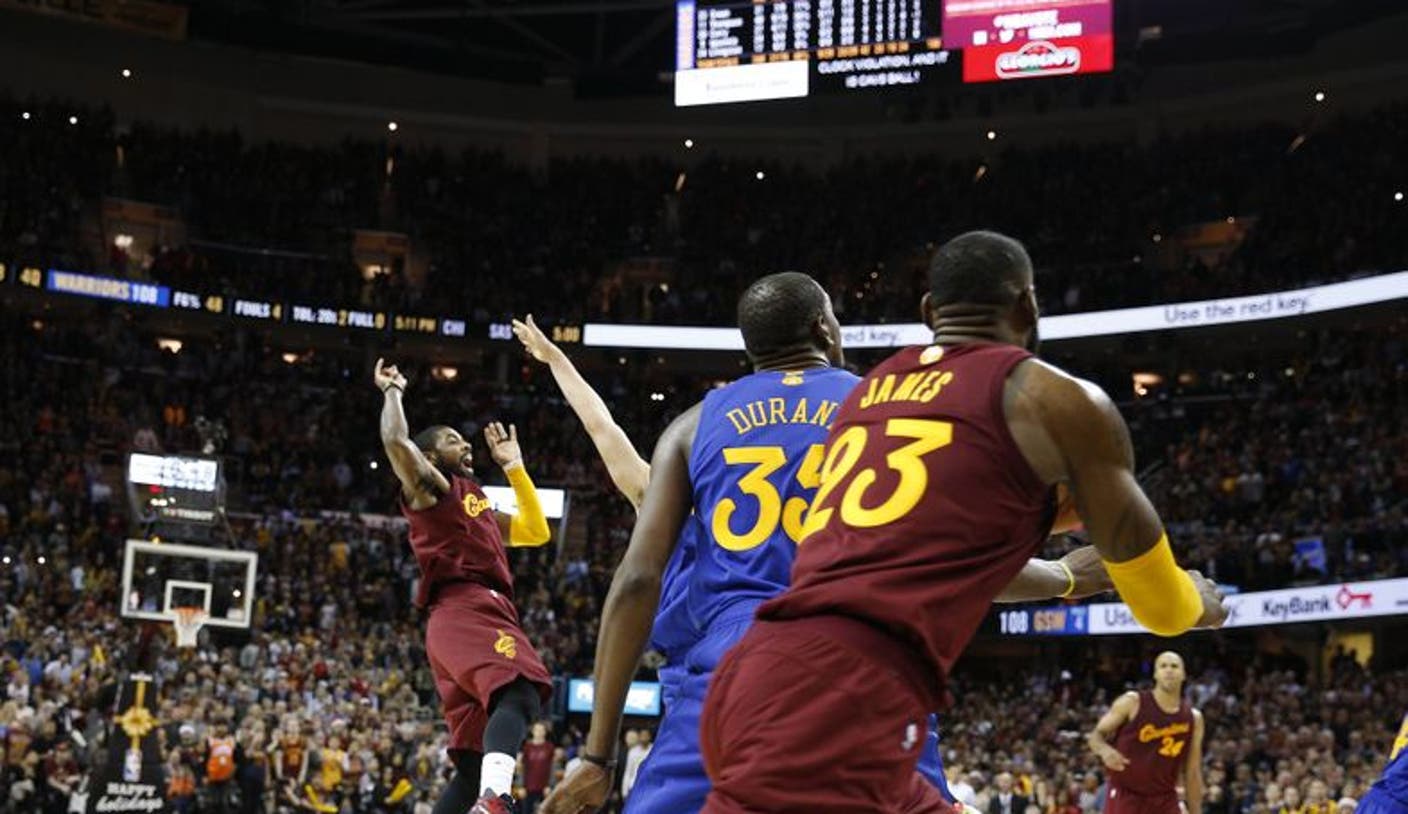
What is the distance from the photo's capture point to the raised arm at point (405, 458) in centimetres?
848

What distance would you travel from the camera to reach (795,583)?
138 inches

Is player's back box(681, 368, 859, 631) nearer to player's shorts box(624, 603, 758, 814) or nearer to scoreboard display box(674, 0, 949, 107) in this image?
player's shorts box(624, 603, 758, 814)

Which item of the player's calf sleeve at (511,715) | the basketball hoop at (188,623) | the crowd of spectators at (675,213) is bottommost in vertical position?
the basketball hoop at (188,623)

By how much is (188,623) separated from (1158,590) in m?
25.1

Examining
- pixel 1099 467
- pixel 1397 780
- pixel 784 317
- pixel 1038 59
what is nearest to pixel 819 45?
pixel 1038 59

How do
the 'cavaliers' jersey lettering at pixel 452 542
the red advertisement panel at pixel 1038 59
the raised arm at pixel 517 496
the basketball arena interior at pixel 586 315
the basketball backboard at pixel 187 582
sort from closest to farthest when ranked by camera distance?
the 'cavaliers' jersey lettering at pixel 452 542, the raised arm at pixel 517 496, the basketball arena interior at pixel 586 315, the basketball backboard at pixel 187 582, the red advertisement panel at pixel 1038 59

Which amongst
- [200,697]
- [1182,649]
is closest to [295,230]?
[200,697]

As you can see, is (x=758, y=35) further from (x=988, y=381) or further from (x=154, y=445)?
(x=988, y=381)

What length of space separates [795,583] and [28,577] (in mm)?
27755

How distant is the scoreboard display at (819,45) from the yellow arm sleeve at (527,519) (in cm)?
2104

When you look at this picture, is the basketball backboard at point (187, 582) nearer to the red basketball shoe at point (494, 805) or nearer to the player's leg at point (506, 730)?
the player's leg at point (506, 730)

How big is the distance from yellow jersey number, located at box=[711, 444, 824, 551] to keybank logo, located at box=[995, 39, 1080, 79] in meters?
25.4

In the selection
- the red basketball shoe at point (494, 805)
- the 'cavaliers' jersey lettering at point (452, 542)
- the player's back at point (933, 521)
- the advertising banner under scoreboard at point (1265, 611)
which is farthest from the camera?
the advertising banner under scoreboard at point (1265, 611)

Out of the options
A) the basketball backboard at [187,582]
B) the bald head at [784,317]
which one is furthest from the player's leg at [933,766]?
the basketball backboard at [187,582]
